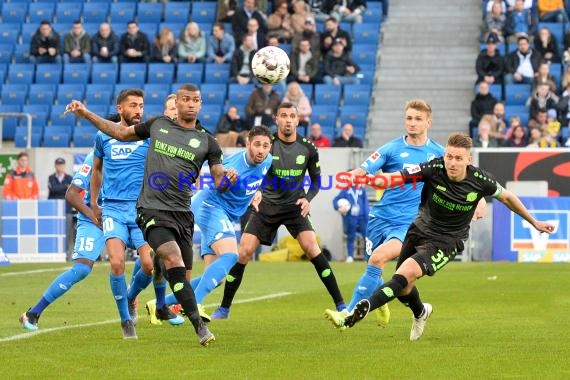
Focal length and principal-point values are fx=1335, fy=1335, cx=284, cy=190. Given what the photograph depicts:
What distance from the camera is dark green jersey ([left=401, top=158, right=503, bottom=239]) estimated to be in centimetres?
1116

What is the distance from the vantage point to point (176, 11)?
110ft

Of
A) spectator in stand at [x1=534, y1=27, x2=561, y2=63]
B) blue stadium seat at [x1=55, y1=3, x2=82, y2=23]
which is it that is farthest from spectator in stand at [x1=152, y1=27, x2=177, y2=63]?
spectator in stand at [x1=534, y1=27, x2=561, y2=63]

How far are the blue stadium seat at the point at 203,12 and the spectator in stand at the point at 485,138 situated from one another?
27.7 feet

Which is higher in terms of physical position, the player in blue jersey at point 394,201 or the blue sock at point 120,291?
the player in blue jersey at point 394,201

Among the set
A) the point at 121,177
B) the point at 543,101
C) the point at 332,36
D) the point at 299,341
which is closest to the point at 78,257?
A: the point at 121,177

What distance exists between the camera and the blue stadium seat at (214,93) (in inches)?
1205

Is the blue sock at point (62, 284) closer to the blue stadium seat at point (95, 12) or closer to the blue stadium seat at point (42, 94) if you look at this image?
the blue stadium seat at point (42, 94)

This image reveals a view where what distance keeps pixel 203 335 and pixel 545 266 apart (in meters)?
14.9

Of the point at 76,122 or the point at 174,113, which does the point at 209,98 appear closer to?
the point at 76,122

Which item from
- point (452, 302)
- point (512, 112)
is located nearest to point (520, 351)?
point (452, 302)

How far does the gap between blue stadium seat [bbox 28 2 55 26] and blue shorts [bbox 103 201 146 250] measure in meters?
22.9

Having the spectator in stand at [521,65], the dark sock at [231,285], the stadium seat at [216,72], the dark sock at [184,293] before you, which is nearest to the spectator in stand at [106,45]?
the stadium seat at [216,72]

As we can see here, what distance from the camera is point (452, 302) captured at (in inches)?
633

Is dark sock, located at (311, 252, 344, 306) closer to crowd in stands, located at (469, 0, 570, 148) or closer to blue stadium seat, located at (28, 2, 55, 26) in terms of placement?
crowd in stands, located at (469, 0, 570, 148)
